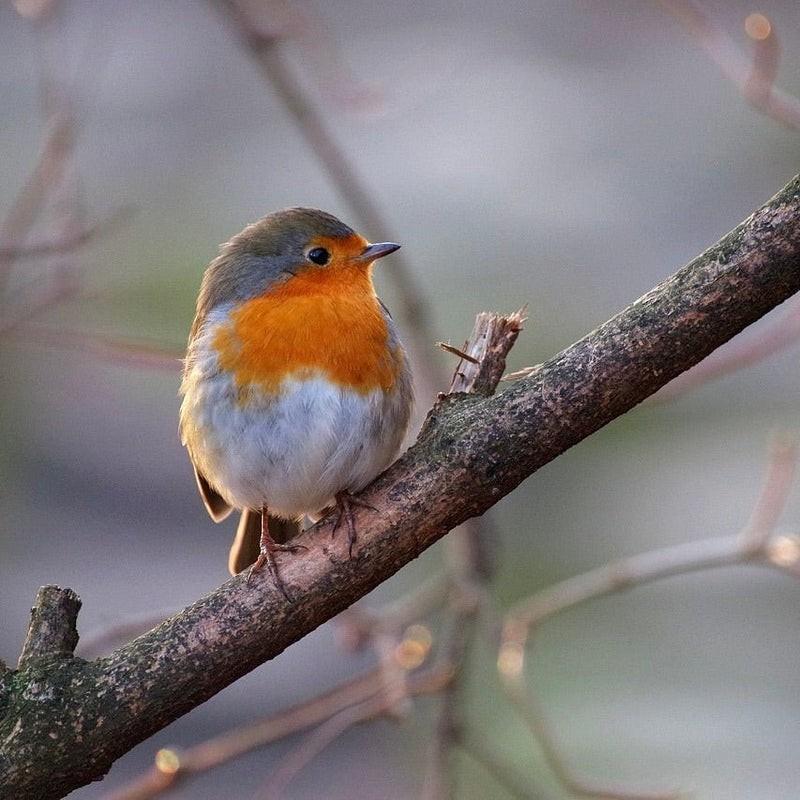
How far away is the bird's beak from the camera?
3.27m

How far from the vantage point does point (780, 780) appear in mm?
4680

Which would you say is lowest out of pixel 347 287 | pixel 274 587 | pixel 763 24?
pixel 274 587

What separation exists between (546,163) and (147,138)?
283 cm

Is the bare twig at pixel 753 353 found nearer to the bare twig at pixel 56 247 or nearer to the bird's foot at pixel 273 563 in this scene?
the bird's foot at pixel 273 563

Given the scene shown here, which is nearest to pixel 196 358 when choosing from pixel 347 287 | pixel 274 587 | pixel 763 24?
pixel 347 287

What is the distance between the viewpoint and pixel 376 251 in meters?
3.31

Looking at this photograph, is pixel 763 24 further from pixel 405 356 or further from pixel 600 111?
pixel 600 111

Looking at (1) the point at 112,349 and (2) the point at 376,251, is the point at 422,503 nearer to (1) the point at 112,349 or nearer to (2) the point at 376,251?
(2) the point at 376,251

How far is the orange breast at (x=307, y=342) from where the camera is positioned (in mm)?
3027

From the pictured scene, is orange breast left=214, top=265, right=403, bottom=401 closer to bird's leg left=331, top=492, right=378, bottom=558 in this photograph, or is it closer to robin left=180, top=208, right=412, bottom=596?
robin left=180, top=208, right=412, bottom=596

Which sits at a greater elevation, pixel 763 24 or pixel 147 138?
pixel 147 138

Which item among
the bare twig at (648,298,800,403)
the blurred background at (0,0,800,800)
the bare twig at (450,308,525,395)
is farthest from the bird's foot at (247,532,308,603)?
the bare twig at (648,298,800,403)

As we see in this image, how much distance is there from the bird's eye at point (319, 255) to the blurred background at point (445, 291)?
0.45 meters

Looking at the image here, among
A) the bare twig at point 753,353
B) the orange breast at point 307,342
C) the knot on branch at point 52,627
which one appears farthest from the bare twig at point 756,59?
the knot on branch at point 52,627
